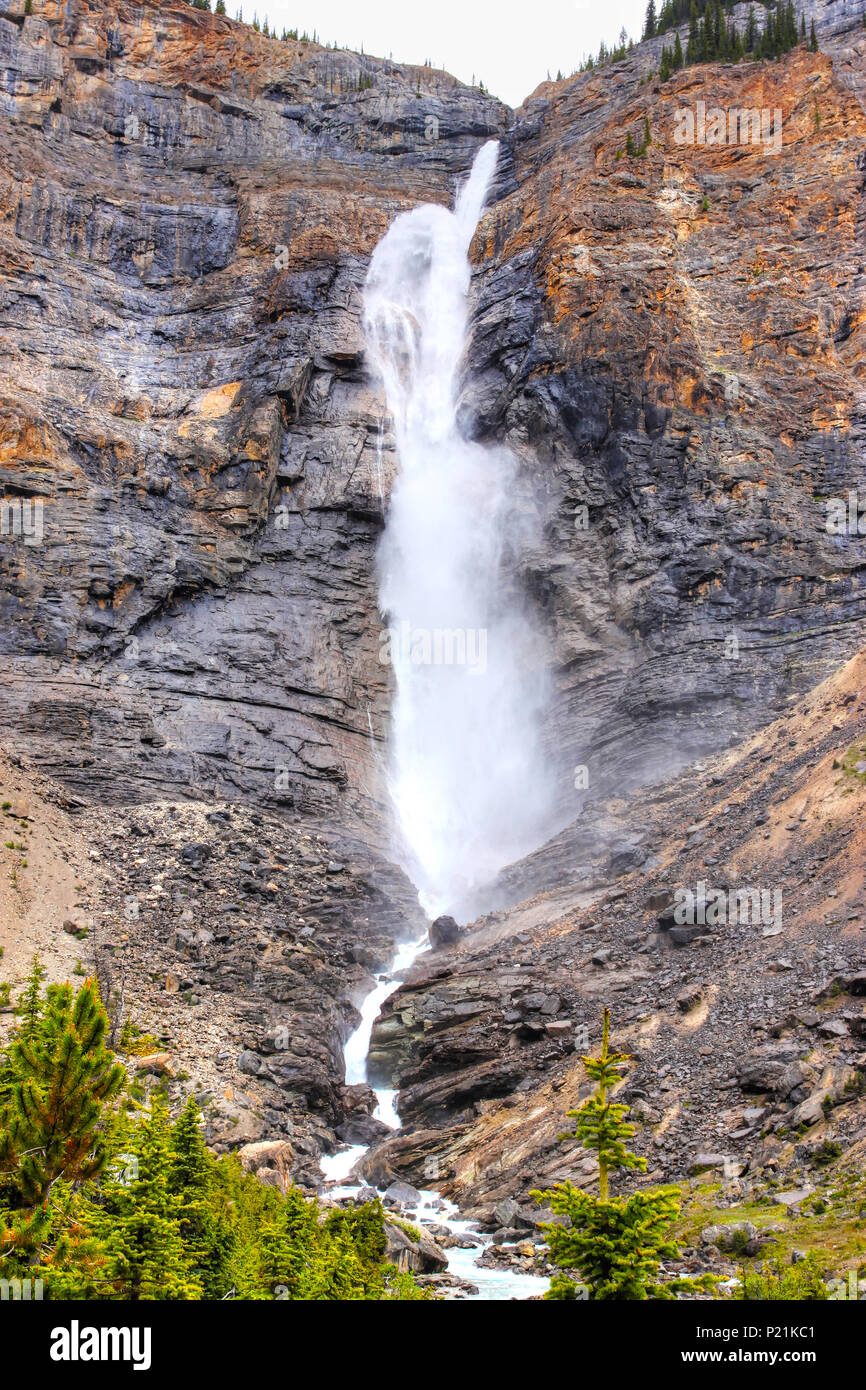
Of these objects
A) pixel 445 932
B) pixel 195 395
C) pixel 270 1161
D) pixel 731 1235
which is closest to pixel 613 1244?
pixel 731 1235

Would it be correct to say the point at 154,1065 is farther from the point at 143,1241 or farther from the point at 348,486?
the point at 348,486

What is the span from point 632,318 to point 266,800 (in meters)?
28.3

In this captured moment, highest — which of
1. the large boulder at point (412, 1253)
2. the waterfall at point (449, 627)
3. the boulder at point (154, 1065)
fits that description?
the waterfall at point (449, 627)

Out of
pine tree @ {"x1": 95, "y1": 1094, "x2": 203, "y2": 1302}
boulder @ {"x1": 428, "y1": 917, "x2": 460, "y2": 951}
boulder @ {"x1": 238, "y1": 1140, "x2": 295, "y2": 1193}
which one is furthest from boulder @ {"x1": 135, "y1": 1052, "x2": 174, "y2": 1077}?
pine tree @ {"x1": 95, "y1": 1094, "x2": 203, "y2": 1302}

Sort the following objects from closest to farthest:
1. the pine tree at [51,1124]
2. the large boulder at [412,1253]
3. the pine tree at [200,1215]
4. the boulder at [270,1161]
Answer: the pine tree at [51,1124] < the pine tree at [200,1215] < the large boulder at [412,1253] < the boulder at [270,1161]

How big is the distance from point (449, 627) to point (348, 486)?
8994 mm

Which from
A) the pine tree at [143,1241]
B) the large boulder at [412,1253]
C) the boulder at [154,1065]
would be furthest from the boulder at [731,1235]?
the boulder at [154,1065]

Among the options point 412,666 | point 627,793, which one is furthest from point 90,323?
point 627,793

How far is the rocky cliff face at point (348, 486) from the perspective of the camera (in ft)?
106

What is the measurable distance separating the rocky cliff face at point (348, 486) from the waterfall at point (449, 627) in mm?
1436

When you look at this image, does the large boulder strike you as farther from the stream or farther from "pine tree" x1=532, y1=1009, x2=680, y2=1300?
"pine tree" x1=532, y1=1009, x2=680, y2=1300

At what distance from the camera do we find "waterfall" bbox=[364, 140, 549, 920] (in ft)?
141

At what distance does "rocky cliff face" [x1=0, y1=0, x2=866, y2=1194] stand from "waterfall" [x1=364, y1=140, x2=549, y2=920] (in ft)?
4.71

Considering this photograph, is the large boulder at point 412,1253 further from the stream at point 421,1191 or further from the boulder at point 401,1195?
the boulder at point 401,1195
